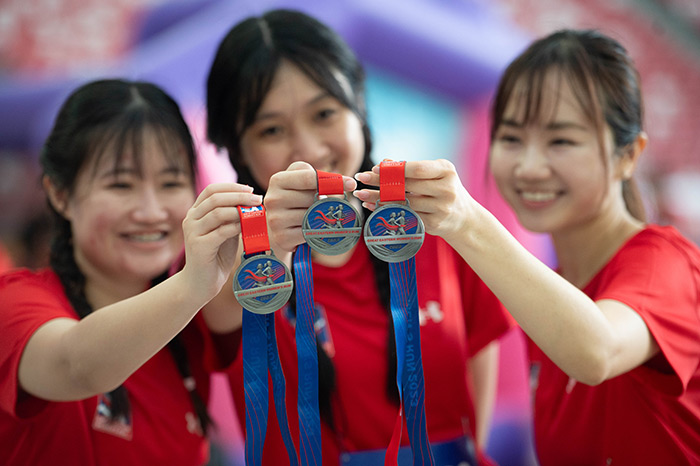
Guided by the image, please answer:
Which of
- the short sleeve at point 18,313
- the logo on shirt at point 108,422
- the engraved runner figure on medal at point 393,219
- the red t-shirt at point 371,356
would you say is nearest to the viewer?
the engraved runner figure on medal at point 393,219

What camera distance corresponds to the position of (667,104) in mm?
6383

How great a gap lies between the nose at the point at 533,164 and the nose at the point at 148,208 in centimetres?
79

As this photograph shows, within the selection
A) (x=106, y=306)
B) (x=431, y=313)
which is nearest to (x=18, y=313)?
(x=106, y=306)

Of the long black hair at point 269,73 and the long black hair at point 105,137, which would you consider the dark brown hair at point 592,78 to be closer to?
the long black hair at point 269,73

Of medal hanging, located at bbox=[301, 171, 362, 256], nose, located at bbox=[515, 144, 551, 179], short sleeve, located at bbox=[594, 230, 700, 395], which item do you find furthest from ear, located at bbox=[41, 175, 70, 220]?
short sleeve, located at bbox=[594, 230, 700, 395]

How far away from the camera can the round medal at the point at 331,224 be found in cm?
95

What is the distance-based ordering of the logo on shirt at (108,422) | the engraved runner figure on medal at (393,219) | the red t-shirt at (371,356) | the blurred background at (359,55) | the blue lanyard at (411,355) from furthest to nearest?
the blurred background at (359,55) → the red t-shirt at (371,356) → the logo on shirt at (108,422) → the blue lanyard at (411,355) → the engraved runner figure on medal at (393,219)

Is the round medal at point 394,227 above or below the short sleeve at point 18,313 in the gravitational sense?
above

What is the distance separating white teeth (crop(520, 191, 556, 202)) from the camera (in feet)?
4.68

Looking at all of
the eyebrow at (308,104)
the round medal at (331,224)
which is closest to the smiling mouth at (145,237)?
the eyebrow at (308,104)

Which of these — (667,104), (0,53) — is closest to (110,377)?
(0,53)

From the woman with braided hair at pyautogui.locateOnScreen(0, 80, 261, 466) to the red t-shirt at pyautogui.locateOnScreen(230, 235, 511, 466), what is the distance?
0.46 feet

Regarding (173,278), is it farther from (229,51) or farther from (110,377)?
(229,51)

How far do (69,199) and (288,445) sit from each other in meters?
0.77
